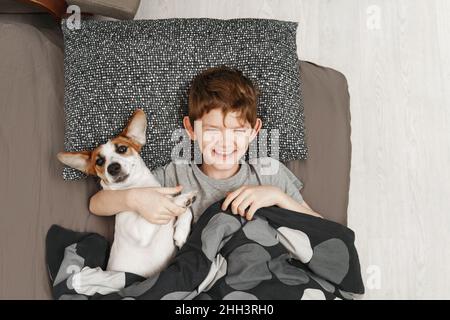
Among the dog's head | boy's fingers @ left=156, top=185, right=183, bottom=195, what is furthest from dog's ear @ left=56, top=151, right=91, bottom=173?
boy's fingers @ left=156, top=185, right=183, bottom=195

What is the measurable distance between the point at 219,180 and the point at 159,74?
0.35 m

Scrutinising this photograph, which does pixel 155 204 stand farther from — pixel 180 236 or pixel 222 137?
pixel 222 137

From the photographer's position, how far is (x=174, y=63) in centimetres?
148

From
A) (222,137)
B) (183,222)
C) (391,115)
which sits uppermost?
(391,115)

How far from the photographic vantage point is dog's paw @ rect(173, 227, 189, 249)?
134 centimetres

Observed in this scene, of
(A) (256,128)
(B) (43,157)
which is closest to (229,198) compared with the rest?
(A) (256,128)

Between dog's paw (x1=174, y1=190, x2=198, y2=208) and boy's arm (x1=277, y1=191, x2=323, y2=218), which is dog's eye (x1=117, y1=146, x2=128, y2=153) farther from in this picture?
boy's arm (x1=277, y1=191, x2=323, y2=218)

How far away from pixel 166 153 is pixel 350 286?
24.8 inches

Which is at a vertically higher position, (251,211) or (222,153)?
(222,153)

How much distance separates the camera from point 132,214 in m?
1.35

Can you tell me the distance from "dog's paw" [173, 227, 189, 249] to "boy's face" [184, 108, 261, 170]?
21 centimetres

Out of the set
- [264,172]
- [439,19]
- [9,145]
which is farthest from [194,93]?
[439,19]

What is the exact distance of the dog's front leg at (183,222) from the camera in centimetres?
133

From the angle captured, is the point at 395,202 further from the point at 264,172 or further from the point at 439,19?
the point at 439,19
